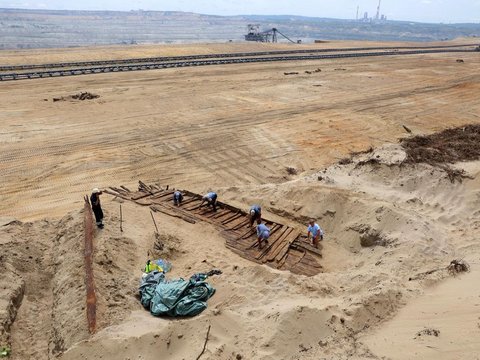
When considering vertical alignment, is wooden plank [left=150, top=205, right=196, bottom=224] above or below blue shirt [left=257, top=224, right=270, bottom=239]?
below

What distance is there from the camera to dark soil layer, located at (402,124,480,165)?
49.5ft

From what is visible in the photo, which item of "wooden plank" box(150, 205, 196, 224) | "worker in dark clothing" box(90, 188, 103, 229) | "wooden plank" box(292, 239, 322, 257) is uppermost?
"worker in dark clothing" box(90, 188, 103, 229)

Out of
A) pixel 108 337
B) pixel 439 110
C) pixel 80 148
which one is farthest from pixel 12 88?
pixel 439 110

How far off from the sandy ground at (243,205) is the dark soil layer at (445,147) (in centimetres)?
89

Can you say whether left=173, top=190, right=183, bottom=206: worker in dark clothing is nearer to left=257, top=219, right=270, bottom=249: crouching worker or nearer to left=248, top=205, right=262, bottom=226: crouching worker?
left=248, top=205, right=262, bottom=226: crouching worker

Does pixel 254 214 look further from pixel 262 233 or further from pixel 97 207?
pixel 97 207

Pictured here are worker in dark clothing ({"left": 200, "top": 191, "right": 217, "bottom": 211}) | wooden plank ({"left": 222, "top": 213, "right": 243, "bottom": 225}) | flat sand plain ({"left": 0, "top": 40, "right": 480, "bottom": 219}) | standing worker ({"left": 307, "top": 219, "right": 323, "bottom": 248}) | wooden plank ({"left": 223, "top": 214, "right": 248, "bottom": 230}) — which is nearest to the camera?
standing worker ({"left": 307, "top": 219, "right": 323, "bottom": 248})

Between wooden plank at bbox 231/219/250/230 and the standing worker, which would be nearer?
the standing worker

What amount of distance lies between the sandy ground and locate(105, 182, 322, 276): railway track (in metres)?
0.41

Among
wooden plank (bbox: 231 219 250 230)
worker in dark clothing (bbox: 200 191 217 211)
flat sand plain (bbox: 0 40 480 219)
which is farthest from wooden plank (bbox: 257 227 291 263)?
flat sand plain (bbox: 0 40 480 219)

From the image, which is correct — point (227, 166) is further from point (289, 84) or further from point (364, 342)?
point (289, 84)

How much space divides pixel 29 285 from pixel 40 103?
20.1m

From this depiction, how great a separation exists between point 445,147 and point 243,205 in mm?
8656

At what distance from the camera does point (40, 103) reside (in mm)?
26359
